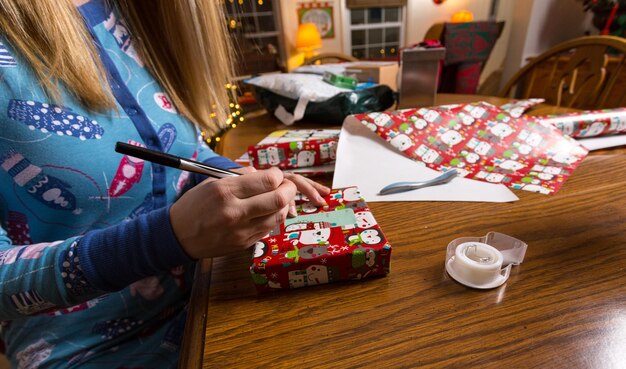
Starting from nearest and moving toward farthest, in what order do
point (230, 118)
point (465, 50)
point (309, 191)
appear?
point (309, 191) → point (230, 118) → point (465, 50)

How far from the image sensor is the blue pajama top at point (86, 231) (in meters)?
0.31

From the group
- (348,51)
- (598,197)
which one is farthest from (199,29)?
(348,51)

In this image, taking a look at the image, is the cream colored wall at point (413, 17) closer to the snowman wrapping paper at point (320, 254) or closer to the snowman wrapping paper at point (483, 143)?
the snowman wrapping paper at point (483, 143)

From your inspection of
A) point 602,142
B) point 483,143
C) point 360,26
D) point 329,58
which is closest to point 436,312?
point 483,143

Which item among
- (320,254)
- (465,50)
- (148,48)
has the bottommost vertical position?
(465,50)

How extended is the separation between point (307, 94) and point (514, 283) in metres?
0.66

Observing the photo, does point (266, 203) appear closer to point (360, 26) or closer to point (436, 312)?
point (436, 312)

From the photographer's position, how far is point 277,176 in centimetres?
32

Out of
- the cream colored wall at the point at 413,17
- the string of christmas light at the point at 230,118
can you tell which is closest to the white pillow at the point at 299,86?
the string of christmas light at the point at 230,118

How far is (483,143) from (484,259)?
13.9 inches

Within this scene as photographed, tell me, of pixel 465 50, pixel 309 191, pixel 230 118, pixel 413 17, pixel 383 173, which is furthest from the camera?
pixel 413 17

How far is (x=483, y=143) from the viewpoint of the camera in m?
0.60

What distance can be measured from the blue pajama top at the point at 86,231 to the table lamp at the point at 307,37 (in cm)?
298

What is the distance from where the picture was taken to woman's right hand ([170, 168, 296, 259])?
30cm
